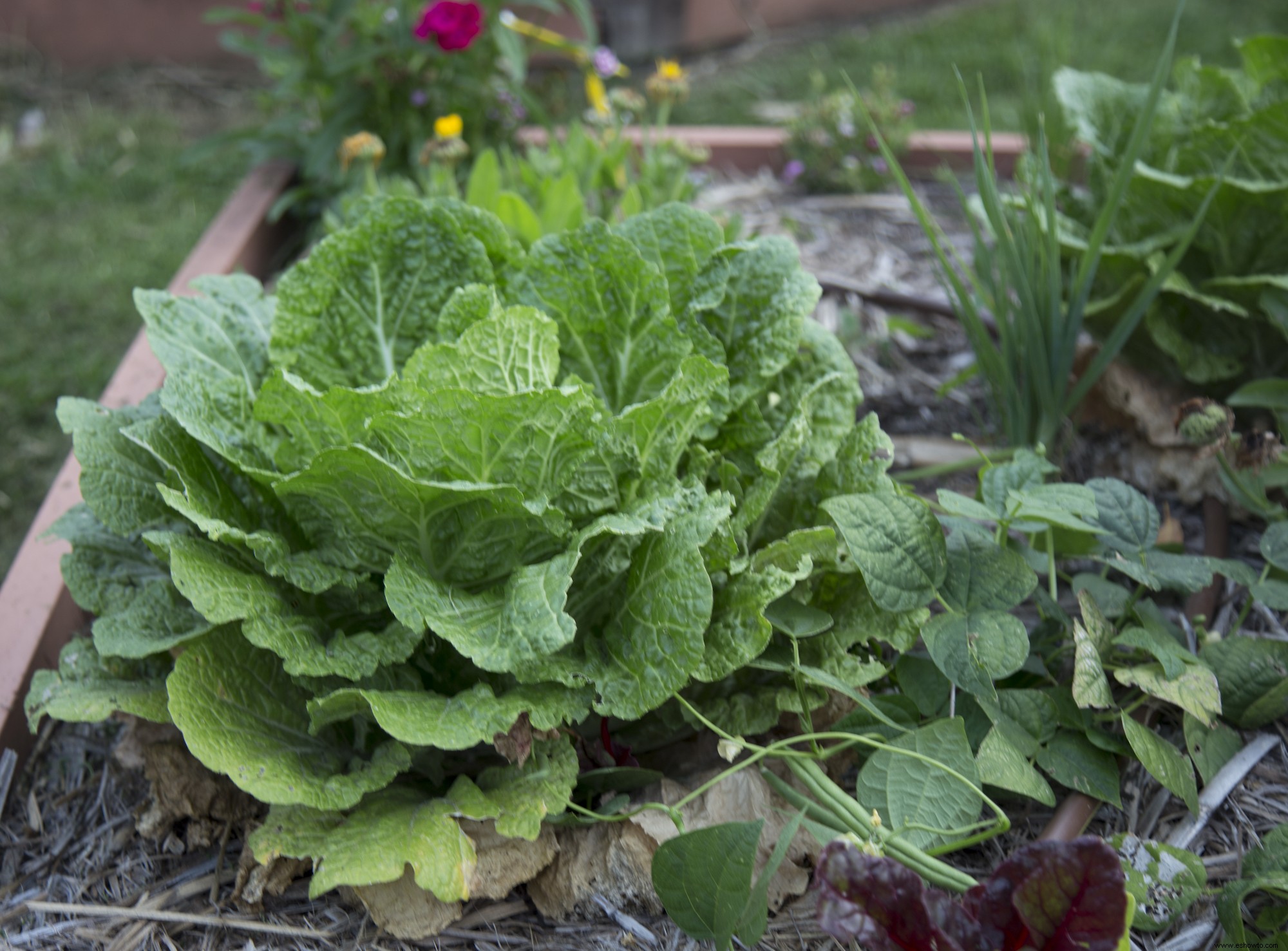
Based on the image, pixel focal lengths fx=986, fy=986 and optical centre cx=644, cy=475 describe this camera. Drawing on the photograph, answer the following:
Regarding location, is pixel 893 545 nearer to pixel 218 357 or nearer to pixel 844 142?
pixel 218 357

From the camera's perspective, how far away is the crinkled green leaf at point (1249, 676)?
4.16 feet

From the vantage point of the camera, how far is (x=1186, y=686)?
3.87 ft

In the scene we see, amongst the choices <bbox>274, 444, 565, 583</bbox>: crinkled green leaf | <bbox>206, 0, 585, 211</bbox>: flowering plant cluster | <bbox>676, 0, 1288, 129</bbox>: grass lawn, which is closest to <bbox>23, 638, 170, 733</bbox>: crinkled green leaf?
<bbox>274, 444, 565, 583</bbox>: crinkled green leaf

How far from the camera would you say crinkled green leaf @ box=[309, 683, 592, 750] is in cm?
108

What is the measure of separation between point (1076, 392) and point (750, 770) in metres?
0.86

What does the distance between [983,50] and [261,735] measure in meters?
3.89

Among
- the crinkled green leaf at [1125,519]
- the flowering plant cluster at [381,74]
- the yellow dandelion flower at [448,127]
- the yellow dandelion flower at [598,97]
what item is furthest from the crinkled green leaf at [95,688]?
the yellow dandelion flower at [598,97]

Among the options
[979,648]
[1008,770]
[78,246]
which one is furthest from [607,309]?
[78,246]

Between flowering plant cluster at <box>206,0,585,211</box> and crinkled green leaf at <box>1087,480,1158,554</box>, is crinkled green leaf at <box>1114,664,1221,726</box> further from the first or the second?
flowering plant cluster at <box>206,0,585,211</box>

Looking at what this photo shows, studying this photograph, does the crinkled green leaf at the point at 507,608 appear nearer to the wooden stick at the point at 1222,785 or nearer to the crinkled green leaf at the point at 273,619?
the crinkled green leaf at the point at 273,619

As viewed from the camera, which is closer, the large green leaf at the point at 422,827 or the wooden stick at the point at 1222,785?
the large green leaf at the point at 422,827

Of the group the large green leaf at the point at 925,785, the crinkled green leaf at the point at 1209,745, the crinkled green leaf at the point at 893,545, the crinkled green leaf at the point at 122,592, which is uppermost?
the crinkled green leaf at the point at 893,545

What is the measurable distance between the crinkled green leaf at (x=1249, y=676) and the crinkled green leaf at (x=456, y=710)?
83 centimetres

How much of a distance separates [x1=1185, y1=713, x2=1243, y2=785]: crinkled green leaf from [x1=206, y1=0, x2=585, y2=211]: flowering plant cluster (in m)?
2.16
